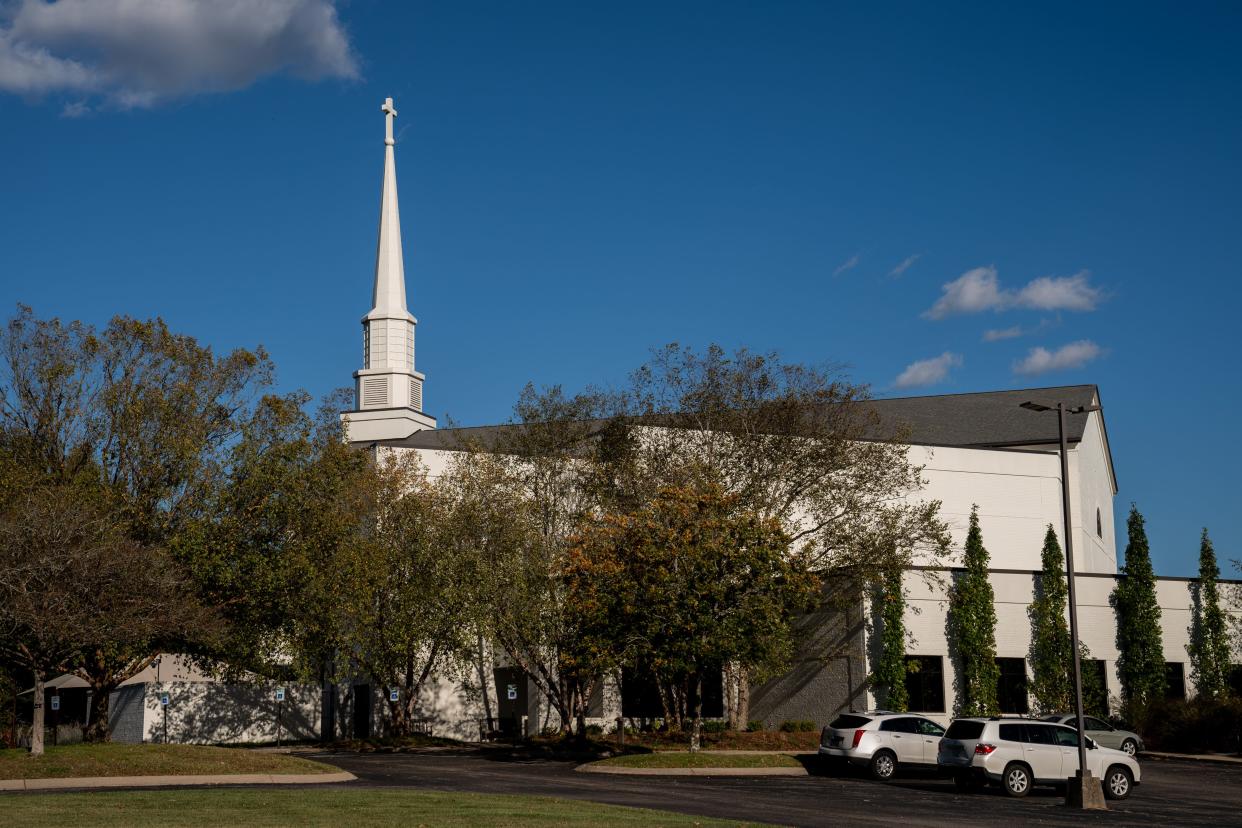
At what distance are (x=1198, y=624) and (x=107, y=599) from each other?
121 feet

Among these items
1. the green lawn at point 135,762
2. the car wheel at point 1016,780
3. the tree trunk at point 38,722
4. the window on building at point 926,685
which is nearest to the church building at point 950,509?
the window on building at point 926,685

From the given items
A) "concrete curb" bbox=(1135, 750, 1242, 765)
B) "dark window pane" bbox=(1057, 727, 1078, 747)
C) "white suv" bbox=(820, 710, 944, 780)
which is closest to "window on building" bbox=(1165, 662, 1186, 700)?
"concrete curb" bbox=(1135, 750, 1242, 765)

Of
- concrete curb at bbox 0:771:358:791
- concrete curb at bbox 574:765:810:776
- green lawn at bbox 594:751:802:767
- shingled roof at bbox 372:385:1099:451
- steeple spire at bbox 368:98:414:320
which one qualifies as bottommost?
concrete curb at bbox 574:765:810:776

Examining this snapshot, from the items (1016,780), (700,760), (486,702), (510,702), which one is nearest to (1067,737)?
(1016,780)

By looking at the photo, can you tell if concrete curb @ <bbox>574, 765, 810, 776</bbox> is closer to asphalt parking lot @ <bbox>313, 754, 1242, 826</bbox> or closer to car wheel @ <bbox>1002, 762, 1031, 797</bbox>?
asphalt parking lot @ <bbox>313, 754, 1242, 826</bbox>

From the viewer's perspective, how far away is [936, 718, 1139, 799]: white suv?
27438 millimetres

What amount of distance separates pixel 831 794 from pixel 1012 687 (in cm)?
2047

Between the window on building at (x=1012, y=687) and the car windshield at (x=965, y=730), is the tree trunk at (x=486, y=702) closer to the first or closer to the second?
the window on building at (x=1012, y=687)

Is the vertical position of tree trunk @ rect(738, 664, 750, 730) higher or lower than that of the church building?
lower

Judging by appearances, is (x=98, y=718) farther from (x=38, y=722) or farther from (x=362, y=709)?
(x=362, y=709)

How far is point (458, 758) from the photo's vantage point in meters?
37.2

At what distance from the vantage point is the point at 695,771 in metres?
32.0

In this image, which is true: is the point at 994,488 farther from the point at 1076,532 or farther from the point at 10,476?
the point at 10,476

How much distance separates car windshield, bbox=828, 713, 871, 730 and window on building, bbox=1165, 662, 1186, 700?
19.0 m
